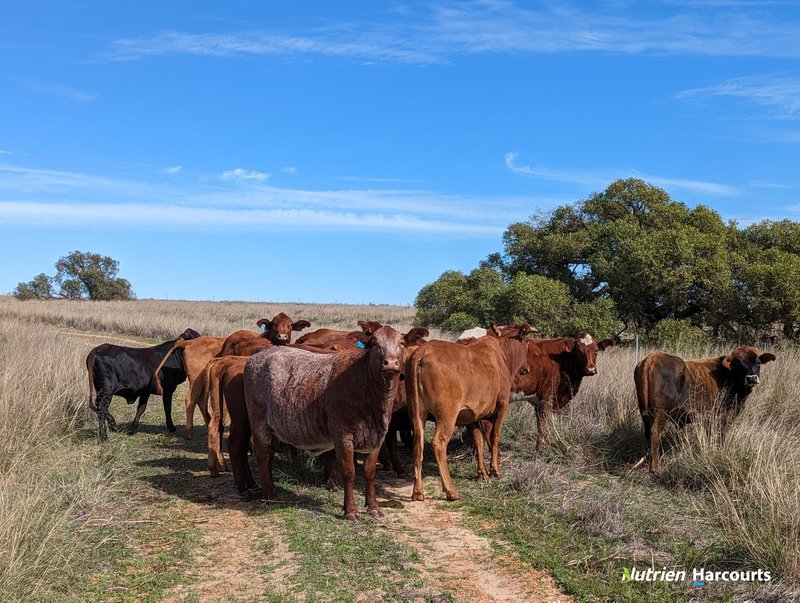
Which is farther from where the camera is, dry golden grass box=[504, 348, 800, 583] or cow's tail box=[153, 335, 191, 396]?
cow's tail box=[153, 335, 191, 396]

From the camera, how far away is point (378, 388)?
6.72 meters

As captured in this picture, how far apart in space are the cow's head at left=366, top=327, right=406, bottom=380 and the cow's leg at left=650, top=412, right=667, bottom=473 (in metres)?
3.94

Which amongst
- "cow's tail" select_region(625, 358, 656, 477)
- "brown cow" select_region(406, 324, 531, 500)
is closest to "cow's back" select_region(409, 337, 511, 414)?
"brown cow" select_region(406, 324, 531, 500)

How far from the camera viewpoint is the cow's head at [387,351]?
630 centimetres

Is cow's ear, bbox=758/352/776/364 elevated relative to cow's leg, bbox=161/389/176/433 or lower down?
elevated

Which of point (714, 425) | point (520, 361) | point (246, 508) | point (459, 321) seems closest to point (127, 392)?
point (246, 508)

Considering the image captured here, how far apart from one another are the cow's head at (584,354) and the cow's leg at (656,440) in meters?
1.78

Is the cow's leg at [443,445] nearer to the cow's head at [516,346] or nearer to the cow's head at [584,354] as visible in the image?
the cow's head at [516,346]

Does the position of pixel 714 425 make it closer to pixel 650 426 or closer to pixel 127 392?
pixel 650 426

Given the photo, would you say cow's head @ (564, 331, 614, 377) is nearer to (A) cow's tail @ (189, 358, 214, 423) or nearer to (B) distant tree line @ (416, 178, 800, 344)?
(A) cow's tail @ (189, 358, 214, 423)

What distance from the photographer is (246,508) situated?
730 cm

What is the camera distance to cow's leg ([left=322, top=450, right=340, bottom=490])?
807 centimetres

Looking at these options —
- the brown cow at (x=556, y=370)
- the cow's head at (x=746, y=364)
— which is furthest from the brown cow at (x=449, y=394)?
the cow's head at (x=746, y=364)

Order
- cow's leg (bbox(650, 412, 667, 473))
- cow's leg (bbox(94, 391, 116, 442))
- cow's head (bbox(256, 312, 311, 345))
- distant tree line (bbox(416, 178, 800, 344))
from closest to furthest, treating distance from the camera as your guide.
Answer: cow's leg (bbox(650, 412, 667, 473)) < cow's leg (bbox(94, 391, 116, 442)) < cow's head (bbox(256, 312, 311, 345)) < distant tree line (bbox(416, 178, 800, 344))
